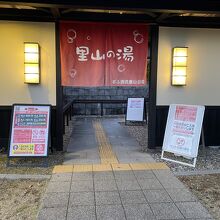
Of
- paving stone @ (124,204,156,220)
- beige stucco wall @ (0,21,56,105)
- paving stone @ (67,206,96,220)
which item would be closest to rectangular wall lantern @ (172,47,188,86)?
beige stucco wall @ (0,21,56,105)

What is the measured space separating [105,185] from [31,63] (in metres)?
3.58

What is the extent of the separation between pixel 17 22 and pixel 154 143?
4.59 metres

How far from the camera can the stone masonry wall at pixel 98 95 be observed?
1458 centimetres

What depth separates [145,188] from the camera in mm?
4871

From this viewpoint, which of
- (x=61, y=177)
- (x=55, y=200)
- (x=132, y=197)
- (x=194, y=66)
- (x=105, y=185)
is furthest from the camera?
(x=194, y=66)

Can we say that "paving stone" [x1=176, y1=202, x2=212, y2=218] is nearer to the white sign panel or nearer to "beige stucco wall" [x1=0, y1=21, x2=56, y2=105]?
"beige stucco wall" [x1=0, y1=21, x2=56, y2=105]

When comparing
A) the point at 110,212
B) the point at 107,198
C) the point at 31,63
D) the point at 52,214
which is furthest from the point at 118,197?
the point at 31,63

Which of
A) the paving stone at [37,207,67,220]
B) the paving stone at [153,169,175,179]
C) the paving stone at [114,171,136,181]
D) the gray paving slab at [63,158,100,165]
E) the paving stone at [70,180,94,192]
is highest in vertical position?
the paving stone at [153,169,175,179]

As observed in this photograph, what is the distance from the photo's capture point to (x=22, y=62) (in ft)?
22.9

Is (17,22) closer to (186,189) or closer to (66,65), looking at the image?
(66,65)

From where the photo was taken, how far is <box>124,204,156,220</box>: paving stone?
3902mm

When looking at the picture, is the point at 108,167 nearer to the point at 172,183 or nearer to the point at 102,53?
the point at 172,183

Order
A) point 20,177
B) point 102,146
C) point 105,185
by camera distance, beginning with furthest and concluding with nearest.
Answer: point 102,146, point 20,177, point 105,185

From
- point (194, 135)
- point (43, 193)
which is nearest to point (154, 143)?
point (194, 135)
